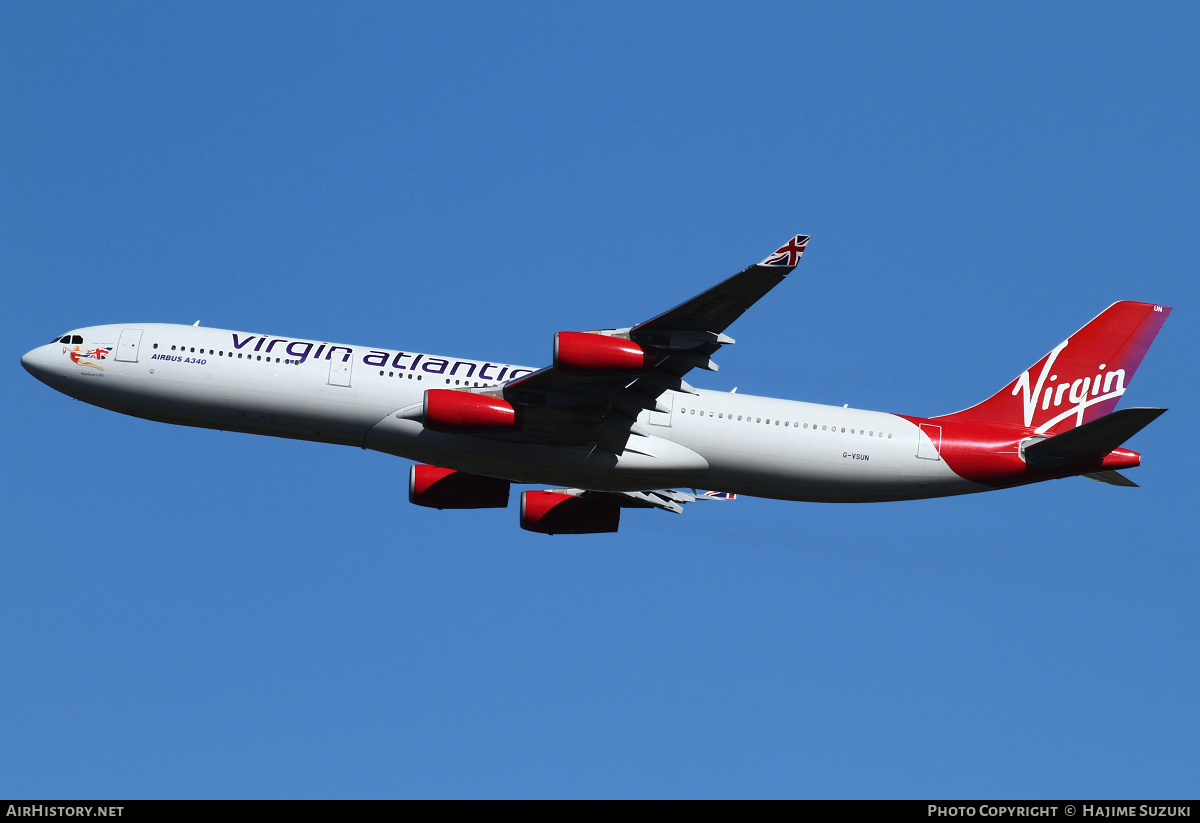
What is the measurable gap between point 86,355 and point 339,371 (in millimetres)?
7736

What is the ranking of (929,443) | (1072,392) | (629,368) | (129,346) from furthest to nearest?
(1072,392) → (929,443) → (129,346) → (629,368)

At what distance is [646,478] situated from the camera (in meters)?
34.2

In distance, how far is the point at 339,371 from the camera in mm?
33500

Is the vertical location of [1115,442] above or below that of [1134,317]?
below

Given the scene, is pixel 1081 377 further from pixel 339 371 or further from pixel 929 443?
pixel 339 371

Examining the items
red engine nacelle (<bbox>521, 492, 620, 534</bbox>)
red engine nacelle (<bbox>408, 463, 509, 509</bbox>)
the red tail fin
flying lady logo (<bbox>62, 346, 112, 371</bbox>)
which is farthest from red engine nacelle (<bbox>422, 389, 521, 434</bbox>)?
the red tail fin

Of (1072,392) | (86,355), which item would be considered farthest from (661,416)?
(86,355)

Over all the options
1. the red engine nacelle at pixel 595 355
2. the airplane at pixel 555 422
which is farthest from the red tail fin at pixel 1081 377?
the red engine nacelle at pixel 595 355

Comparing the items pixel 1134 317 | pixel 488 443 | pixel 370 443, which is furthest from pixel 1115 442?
pixel 370 443

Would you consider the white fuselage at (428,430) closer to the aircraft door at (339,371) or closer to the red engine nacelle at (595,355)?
the aircraft door at (339,371)

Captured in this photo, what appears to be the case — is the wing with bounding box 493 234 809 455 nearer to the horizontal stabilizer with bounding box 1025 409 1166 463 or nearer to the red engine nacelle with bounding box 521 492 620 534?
the red engine nacelle with bounding box 521 492 620 534

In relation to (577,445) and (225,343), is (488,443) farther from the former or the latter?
(225,343)

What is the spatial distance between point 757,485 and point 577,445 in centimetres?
544
